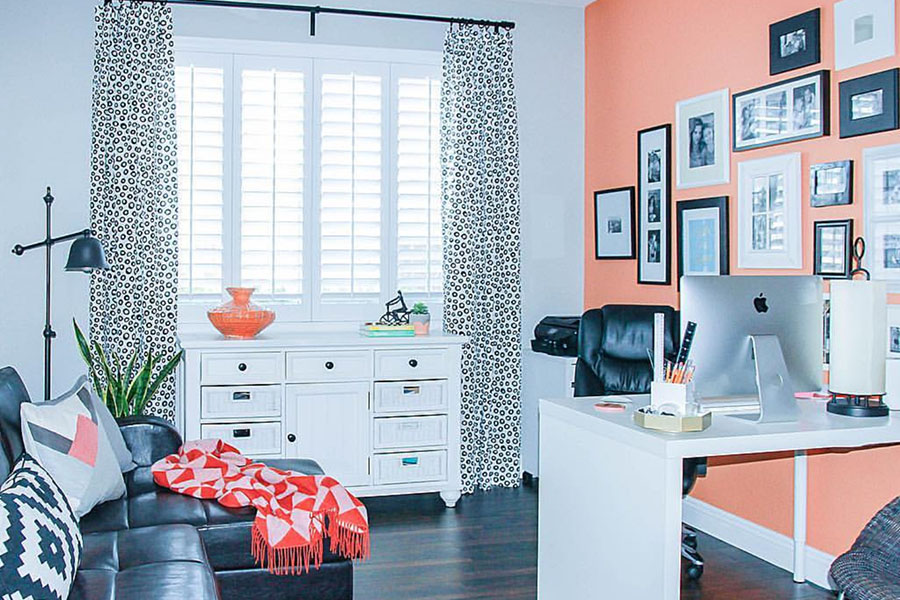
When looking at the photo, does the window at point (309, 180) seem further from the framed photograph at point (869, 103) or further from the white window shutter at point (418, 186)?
the framed photograph at point (869, 103)

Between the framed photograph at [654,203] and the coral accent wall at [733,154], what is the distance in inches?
2.5

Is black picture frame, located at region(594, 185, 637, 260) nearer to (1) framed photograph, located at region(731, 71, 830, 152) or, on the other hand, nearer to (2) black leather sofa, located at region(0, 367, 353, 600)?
(1) framed photograph, located at region(731, 71, 830, 152)

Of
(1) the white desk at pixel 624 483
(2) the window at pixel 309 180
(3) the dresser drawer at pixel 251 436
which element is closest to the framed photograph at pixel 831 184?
(1) the white desk at pixel 624 483

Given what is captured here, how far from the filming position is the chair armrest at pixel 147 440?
379cm

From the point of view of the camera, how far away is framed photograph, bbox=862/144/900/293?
335 cm

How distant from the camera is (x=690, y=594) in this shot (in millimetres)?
3602

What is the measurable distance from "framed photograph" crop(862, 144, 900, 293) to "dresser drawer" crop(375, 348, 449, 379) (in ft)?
7.32

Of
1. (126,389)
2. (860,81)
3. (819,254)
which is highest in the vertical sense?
(860,81)

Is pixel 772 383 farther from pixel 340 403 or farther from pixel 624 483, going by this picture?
pixel 340 403

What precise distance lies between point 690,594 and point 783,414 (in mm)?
1076

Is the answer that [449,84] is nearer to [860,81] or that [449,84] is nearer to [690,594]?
[860,81]

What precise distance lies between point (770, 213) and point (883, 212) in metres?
0.67

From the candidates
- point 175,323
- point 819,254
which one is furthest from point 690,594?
point 175,323

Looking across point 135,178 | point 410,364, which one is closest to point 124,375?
point 135,178
